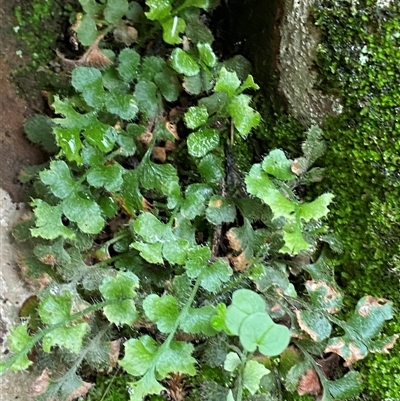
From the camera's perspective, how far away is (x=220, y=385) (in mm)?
1519

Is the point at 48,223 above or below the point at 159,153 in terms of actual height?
below

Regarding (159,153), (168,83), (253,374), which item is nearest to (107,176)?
(159,153)

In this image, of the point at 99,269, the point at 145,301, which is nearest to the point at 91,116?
the point at 99,269

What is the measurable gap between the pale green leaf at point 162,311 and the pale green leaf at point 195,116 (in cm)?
46

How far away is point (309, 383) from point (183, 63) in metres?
0.91

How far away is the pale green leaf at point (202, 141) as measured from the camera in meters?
1.50

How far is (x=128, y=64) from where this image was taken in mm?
1529

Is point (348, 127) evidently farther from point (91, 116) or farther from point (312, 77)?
point (91, 116)

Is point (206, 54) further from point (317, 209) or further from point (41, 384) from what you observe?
point (41, 384)

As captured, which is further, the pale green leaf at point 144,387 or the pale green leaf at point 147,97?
the pale green leaf at point 147,97

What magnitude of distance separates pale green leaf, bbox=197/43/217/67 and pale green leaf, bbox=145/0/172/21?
123 millimetres

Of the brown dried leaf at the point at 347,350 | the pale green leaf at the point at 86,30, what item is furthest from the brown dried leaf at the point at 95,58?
the brown dried leaf at the point at 347,350

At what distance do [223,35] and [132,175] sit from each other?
22.0 inches

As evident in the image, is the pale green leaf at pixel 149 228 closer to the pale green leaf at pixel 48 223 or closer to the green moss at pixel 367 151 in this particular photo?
the pale green leaf at pixel 48 223
